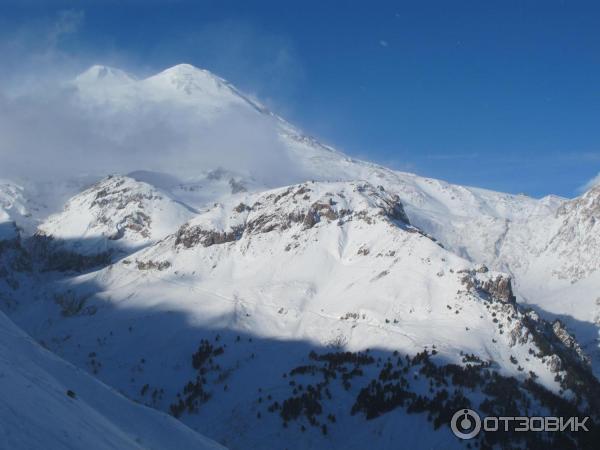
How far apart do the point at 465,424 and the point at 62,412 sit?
74.4m

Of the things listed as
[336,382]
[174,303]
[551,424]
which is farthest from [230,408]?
[174,303]

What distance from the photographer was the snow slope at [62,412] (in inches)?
931

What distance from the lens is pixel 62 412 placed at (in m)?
27.8

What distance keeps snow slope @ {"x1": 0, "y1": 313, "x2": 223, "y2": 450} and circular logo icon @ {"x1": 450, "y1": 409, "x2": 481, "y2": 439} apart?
53784 millimetres

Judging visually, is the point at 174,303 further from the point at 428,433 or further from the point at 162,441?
the point at 162,441

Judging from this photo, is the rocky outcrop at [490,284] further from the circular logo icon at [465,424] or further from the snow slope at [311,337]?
the circular logo icon at [465,424]

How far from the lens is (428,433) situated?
92.2 meters

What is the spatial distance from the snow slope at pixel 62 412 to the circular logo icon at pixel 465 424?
5378 cm

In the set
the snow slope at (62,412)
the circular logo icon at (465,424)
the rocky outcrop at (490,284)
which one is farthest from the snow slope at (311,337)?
the snow slope at (62,412)

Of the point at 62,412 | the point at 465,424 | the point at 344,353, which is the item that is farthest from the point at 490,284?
the point at 62,412

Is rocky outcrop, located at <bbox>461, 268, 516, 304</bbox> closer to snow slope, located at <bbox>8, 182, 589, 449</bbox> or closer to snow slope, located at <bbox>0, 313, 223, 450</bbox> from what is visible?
snow slope, located at <bbox>8, 182, 589, 449</bbox>

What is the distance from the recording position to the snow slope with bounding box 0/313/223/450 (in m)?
23.7

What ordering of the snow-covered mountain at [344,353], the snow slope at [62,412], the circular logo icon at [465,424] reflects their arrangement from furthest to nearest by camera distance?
the snow-covered mountain at [344,353] → the circular logo icon at [465,424] → the snow slope at [62,412]

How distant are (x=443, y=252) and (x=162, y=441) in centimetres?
14974
